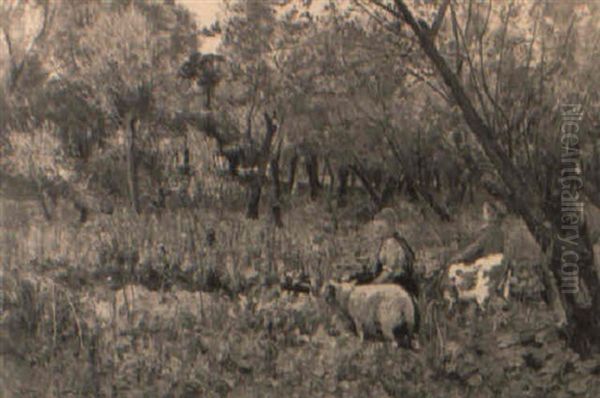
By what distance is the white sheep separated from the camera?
6.91 meters

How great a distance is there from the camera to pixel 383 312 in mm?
7078

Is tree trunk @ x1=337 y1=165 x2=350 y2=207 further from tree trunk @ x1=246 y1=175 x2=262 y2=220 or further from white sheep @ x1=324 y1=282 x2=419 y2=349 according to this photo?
white sheep @ x1=324 y1=282 x2=419 y2=349

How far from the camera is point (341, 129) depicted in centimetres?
1462

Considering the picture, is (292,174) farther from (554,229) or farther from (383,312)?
(554,229)

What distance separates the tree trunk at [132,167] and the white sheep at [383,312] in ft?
16.8

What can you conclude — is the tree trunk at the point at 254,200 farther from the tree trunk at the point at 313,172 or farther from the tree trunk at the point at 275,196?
the tree trunk at the point at 313,172

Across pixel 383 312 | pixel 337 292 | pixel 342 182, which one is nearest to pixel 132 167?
pixel 342 182

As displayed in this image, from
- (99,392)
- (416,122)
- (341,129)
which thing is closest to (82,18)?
(341,129)

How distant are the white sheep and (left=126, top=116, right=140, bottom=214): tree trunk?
201 inches

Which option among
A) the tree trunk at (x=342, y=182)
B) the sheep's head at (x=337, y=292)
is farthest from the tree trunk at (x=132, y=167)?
the sheep's head at (x=337, y=292)

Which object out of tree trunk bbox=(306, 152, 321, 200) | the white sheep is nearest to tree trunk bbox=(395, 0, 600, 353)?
the white sheep

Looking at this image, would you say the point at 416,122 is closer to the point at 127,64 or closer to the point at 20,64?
the point at 127,64

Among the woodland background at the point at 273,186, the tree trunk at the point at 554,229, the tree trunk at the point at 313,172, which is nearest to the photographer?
the tree trunk at the point at 554,229

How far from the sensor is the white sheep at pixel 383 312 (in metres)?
6.91
